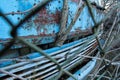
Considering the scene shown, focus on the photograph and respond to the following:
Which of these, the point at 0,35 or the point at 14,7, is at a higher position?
the point at 14,7

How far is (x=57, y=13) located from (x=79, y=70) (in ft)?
3.99

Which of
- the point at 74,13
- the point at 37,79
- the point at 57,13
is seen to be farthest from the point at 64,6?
the point at 37,79

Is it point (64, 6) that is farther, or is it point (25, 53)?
point (64, 6)

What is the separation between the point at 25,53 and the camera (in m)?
2.06

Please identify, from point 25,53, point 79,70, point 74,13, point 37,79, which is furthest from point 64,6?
point 79,70

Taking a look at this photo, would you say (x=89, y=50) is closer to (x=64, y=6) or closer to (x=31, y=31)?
(x=64, y=6)

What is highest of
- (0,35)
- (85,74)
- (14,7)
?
(14,7)

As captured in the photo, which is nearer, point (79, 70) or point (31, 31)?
point (31, 31)

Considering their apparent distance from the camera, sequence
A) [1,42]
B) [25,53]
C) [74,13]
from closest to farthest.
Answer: [1,42] → [25,53] → [74,13]

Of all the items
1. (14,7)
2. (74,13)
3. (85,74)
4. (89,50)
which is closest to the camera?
(14,7)

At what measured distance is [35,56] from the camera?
1.91m

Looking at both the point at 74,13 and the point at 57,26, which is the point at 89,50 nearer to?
the point at 74,13

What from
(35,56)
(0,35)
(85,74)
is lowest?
(85,74)

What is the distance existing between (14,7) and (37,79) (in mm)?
628
